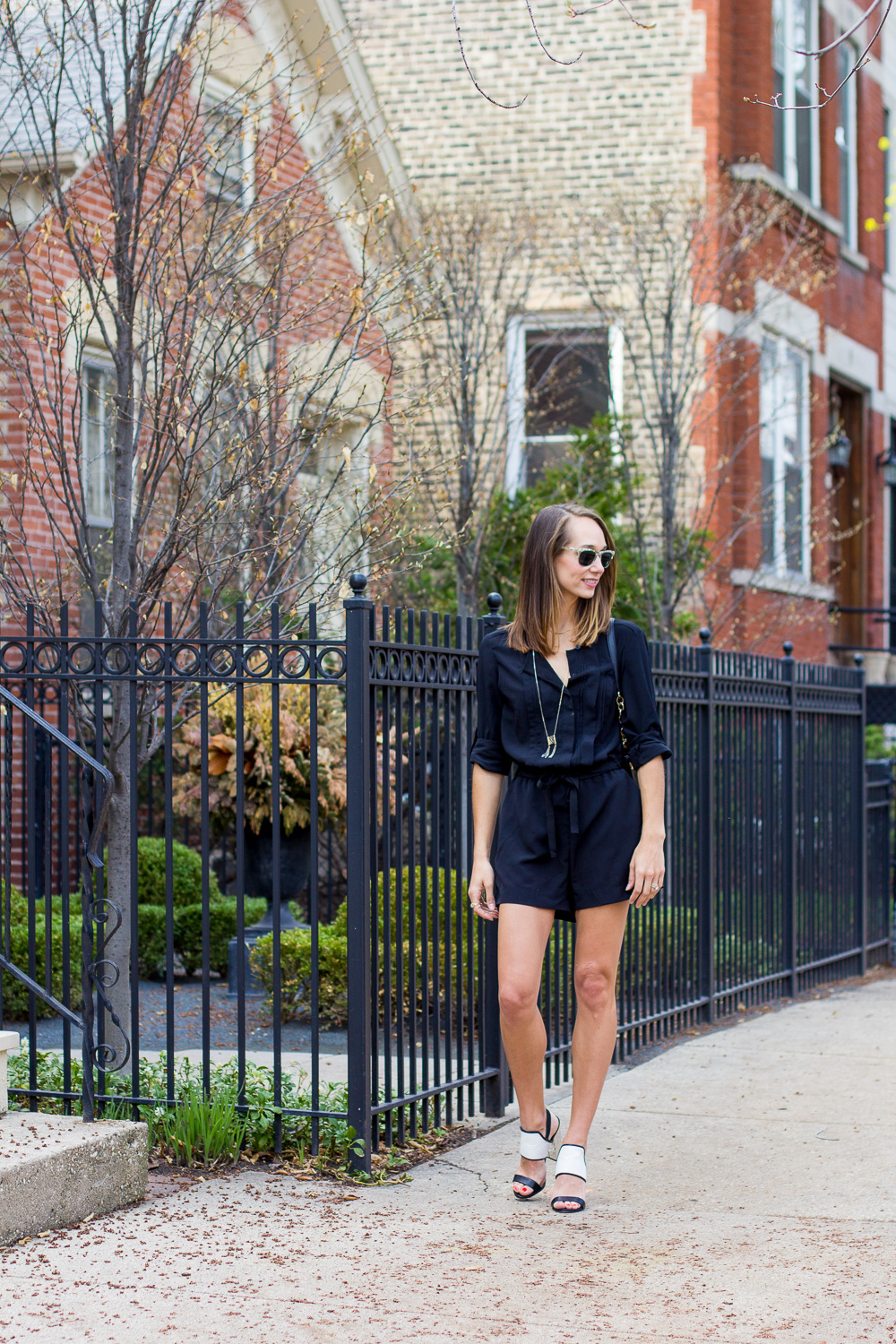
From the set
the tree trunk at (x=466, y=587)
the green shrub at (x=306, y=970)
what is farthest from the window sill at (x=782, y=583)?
the green shrub at (x=306, y=970)

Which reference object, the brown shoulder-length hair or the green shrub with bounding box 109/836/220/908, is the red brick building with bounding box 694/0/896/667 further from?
the brown shoulder-length hair

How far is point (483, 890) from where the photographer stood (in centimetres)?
502

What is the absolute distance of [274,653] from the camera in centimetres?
535

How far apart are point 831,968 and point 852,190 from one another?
11.0 meters

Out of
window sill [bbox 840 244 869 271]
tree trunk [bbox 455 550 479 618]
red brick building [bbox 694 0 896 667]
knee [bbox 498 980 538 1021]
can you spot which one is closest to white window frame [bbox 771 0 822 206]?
red brick building [bbox 694 0 896 667]

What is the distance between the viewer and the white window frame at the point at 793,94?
1571cm

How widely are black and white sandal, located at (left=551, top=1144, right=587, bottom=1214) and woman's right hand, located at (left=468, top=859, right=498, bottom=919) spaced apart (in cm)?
73

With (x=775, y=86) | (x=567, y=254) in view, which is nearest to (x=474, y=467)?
(x=567, y=254)

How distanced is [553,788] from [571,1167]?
113cm

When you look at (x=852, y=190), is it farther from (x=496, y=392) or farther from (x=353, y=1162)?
(x=353, y=1162)

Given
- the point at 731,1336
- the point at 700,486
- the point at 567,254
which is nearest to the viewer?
the point at 731,1336

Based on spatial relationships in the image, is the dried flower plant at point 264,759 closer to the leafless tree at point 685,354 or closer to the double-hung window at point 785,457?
the leafless tree at point 685,354

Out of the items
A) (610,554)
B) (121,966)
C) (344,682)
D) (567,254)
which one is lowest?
(121,966)

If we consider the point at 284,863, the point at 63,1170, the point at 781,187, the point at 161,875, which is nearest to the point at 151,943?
the point at 161,875
